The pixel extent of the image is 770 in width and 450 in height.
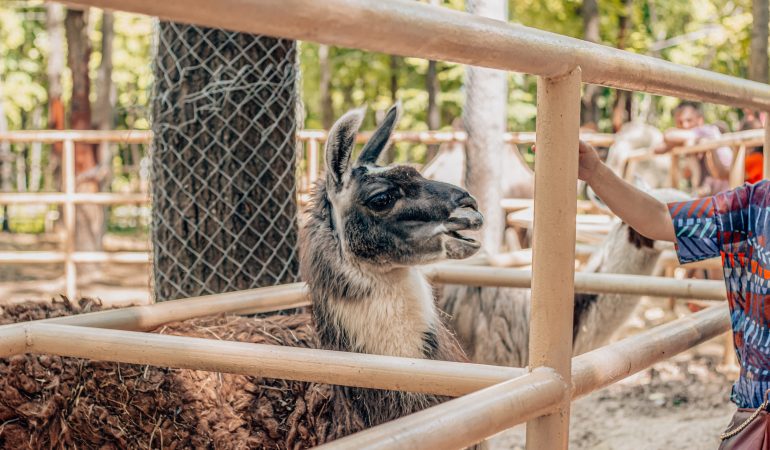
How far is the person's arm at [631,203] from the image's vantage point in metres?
2.13

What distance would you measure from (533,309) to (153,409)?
1.51m

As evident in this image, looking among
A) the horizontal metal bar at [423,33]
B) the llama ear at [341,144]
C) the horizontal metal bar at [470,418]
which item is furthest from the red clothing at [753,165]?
the horizontal metal bar at [470,418]

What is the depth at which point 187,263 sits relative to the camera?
4.14m

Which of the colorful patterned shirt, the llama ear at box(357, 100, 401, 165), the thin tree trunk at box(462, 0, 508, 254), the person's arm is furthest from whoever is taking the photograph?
the thin tree trunk at box(462, 0, 508, 254)

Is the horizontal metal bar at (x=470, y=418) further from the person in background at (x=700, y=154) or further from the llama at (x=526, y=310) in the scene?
the person in background at (x=700, y=154)

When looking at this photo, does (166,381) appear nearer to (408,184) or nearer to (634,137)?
(408,184)

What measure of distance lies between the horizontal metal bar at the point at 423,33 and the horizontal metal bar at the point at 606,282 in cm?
136

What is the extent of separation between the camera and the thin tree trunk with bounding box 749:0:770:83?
26.3ft

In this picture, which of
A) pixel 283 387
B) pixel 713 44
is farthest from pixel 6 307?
pixel 713 44

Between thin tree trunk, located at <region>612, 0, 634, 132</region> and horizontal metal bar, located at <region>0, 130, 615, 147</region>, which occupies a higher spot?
thin tree trunk, located at <region>612, 0, 634, 132</region>

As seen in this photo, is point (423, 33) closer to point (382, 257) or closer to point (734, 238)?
point (734, 238)

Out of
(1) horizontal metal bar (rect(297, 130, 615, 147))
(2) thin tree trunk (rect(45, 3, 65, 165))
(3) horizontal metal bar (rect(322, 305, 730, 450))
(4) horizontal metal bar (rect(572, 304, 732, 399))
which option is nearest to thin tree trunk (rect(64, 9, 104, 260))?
(2) thin tree trunk (rect(45, 3, 65, 165))

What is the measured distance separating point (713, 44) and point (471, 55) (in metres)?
18.9

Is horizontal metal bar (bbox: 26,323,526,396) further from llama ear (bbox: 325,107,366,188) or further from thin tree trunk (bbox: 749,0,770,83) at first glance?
thin tree trunk (bbox: 749,0,770,83)
